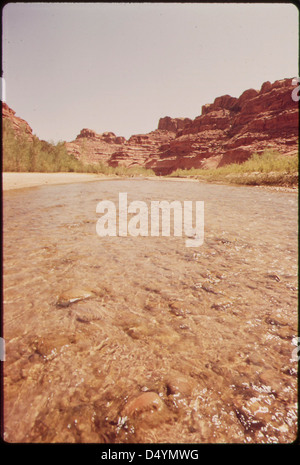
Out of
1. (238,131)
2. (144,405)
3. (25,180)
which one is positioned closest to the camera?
(144,405)

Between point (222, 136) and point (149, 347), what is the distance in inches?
2356

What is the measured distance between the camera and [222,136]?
53.2 m

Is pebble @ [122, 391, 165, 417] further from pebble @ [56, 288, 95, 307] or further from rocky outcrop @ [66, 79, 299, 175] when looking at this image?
rocky outcrop @ [66, 79, 299, 175]

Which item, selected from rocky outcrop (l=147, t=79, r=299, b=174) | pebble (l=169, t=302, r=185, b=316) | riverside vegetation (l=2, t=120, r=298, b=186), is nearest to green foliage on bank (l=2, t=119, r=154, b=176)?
riverside vegetation (l=2, t=120, r=298, b=186)

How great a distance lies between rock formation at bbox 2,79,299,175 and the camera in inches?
1567

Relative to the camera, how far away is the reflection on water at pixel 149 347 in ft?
2.37

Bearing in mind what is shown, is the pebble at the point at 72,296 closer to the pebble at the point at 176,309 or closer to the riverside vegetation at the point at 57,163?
the pebble at the point at 176,309

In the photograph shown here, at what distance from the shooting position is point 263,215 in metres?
4.21

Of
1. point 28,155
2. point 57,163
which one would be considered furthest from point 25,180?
point 57,163

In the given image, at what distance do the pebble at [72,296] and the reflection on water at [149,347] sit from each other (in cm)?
1

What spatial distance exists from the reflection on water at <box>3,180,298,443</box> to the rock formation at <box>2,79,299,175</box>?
Answer: 27513 millimetres

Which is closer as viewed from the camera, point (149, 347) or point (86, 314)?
point (149, 347)

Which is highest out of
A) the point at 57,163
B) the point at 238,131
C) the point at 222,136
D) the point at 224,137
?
the point at 222,136

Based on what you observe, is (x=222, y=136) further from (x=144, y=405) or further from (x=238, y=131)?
(x=144, y=405)
